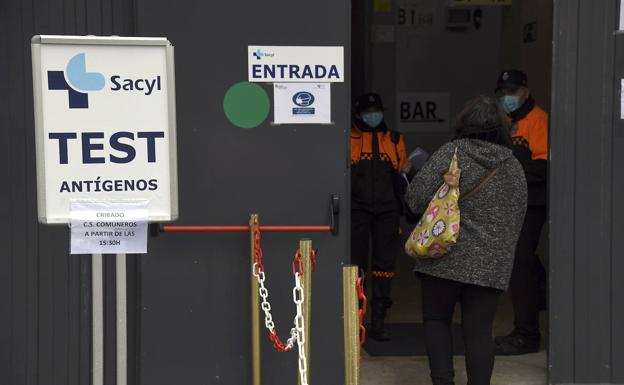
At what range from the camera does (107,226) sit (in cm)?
441

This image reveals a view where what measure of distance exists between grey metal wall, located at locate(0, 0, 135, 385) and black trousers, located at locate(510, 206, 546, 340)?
272cm

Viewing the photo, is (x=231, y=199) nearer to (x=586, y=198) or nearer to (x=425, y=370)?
(x=425, y=370)

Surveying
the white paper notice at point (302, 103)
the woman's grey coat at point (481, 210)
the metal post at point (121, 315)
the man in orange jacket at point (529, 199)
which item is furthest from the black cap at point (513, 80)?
the metal post at point (121, 315)

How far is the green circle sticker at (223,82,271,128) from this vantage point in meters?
5.79

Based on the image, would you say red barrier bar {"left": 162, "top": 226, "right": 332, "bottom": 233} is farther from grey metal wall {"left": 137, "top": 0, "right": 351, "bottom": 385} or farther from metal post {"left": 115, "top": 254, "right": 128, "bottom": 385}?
metal post {"left": 115, "top": 254, "right": 128, "bottom": 385}

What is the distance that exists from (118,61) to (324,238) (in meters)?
1.88

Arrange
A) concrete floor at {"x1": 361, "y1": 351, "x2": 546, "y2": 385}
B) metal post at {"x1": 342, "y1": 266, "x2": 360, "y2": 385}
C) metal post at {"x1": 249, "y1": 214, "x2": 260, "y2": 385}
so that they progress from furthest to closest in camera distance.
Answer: concrete floor at {"x1": 361, "y1": 351, "x2": 546, "y2": 385}
metal post at {"x1": 249, "y1": 214, "x2": 260, "y2": 385}
metal post at {"x1": 342, "y1": 266, "x2": 360, "y2": 385}

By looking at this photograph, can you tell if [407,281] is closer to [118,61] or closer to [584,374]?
[584,374]

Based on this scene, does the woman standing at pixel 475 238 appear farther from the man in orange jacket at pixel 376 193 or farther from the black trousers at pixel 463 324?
the man in orange jacket at pixel 376 193

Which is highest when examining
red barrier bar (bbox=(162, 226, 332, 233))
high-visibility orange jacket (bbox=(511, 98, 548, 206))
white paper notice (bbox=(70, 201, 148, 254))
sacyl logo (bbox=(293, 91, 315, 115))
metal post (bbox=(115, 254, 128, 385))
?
sacyl logo (bbox=(293, 91, 315, 115))

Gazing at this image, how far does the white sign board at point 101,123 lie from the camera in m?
4.37

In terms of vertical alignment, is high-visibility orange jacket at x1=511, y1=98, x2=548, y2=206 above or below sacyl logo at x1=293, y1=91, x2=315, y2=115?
below

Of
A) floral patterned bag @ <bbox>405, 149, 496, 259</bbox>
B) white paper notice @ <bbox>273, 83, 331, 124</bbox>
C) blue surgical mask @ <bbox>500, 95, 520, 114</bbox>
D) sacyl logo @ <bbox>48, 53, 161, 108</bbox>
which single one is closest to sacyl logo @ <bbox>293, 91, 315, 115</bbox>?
white paper notice @ <bbox>273, 83, 331, 124</bbox>

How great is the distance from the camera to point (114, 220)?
14.4 ft
